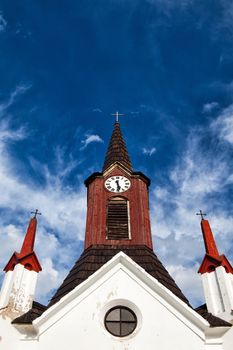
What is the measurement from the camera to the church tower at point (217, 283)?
13.8 m

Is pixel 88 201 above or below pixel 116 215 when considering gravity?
above

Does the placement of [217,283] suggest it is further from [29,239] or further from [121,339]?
[29,239]

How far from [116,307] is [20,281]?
412 centimetres

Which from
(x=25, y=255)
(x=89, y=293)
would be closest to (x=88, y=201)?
(x=25, y=255)

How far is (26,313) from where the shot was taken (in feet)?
42.8

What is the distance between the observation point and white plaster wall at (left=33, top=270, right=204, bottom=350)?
1201cm

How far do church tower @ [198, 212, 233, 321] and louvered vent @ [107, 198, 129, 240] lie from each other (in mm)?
4461

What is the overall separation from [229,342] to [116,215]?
9003 millimetres

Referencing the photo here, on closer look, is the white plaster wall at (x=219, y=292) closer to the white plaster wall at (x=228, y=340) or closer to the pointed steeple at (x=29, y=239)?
the white plaster wall at (x=228, y=340)

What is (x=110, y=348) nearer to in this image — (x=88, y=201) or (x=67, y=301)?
(x=67, y=301)

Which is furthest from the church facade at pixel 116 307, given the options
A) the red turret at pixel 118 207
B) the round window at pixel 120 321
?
the red turret at pixel 118 207

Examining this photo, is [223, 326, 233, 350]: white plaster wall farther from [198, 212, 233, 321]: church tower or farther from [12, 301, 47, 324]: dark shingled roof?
[12, 301, 47, 324]: dark shingled roof

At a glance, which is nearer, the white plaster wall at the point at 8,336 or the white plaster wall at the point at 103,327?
the white plaster wall at the point at 103,327

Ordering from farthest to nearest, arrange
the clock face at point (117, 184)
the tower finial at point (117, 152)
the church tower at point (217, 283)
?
the tower finial at point (117, 152) < the clock face at point (117, 184) < the church tower at point (217, 283)
